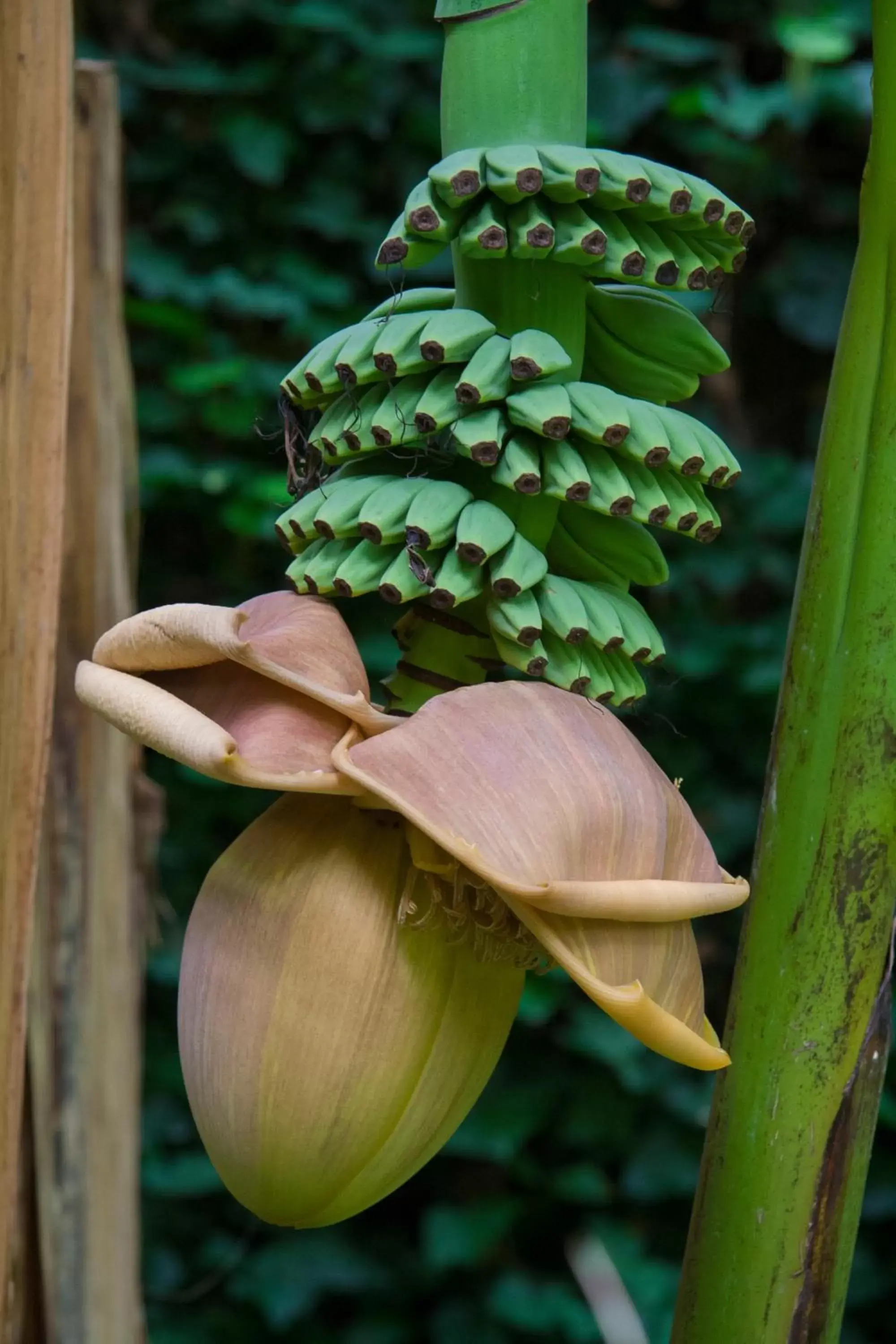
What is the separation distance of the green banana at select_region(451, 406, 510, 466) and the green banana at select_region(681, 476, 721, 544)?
0.05m

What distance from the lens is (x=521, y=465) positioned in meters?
0.33

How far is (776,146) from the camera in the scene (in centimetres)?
133

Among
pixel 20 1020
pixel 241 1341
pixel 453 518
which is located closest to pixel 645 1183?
pixel 241 1341

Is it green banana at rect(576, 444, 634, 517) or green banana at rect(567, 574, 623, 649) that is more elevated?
green banana at rect(576, 444, 634, 517)

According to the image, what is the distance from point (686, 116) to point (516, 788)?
3.67ft

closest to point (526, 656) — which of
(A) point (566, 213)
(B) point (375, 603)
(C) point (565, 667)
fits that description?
(C) point (565, 667)

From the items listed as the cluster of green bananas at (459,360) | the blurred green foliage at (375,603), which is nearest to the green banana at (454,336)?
the cluster of green bananas at (459,360)

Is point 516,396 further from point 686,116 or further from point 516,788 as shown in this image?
point 686,116

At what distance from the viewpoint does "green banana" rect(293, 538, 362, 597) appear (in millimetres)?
351

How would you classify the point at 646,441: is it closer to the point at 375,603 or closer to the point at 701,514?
the point at 701,514

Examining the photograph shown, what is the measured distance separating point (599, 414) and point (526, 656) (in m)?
0.06

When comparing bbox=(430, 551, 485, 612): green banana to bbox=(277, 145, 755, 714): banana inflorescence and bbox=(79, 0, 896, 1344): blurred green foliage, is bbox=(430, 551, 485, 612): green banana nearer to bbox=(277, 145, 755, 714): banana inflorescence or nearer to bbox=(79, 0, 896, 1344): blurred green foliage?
bbox=(277, 145, 755, 714): banana inflorescence

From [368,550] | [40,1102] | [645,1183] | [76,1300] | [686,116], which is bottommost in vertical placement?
[645,1183]

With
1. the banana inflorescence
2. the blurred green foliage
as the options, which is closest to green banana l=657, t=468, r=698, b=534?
the banana inflorescence
